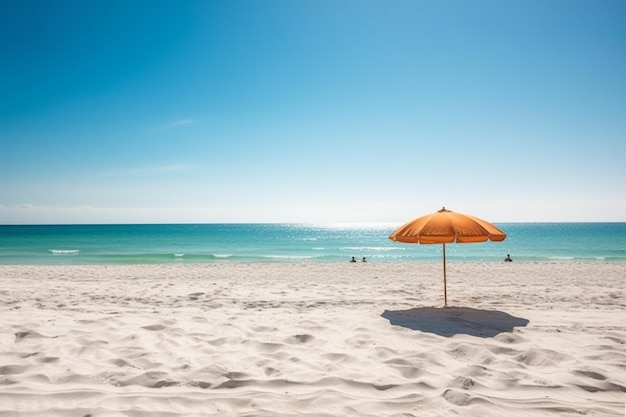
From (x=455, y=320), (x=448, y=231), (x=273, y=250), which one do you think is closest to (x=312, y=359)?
(x=455, y=320)

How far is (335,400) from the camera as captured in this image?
3199 millimetres

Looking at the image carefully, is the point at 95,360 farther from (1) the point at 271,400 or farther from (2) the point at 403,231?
Result: (2) the point at 403,231

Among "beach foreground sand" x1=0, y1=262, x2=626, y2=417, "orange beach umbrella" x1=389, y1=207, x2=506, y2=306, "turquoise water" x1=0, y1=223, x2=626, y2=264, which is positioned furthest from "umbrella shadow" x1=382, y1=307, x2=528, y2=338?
"turquoise water" x1=0, y1=223, x2=626, y2=264

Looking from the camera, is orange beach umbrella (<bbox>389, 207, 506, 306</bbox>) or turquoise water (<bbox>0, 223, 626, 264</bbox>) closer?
orange beach umbrella (<bbox>389, 207, 506, 306</bbox>)

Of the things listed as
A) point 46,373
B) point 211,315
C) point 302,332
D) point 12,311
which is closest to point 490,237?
point 302,332

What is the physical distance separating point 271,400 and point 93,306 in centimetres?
592

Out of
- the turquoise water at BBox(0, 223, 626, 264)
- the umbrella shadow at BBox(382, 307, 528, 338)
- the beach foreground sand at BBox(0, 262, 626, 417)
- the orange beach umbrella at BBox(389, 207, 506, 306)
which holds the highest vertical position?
the orange beach umbrella at BBox(389, 207, 506, 306)

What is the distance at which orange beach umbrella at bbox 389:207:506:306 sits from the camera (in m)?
6.09

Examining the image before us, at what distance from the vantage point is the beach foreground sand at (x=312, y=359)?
3117 millimetres

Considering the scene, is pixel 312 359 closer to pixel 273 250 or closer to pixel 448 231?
pixel 448 231

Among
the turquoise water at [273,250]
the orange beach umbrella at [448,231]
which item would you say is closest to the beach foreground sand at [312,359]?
the orange beach umbrella at [448,231]

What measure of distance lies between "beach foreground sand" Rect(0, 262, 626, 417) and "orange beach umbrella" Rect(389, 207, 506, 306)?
1.41 metres

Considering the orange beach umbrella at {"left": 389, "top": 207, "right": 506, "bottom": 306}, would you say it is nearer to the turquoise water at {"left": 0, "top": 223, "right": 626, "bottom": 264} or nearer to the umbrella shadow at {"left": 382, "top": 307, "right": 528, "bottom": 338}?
the umbrella shadow at {"left": 382, "top": 307, "right": 528, "bottom": 338}

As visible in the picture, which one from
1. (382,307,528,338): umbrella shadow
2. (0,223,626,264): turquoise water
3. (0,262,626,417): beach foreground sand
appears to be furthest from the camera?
(0,223,626,264): turquoise water
